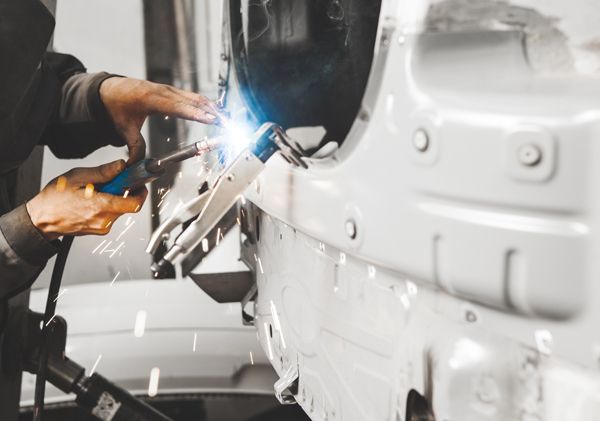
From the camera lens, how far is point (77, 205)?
5.15ft

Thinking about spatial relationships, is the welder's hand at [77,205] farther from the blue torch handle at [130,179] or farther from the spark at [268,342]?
the spark at [268,342]

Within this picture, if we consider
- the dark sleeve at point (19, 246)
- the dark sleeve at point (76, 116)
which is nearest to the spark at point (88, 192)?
the dark sleeve at point (19, 246)

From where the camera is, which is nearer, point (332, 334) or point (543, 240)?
point (543, 240)

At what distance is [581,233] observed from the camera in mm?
700

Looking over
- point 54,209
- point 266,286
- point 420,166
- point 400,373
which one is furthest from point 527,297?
point 54,209

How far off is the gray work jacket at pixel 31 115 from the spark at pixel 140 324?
0.96 metres

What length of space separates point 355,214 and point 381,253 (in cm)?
9

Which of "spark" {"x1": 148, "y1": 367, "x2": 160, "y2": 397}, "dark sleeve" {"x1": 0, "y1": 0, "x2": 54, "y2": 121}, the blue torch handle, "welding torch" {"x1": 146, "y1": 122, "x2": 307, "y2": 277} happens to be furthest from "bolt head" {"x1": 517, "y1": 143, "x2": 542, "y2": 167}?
"spark" {"x1": 148, "y1": 367, "x2": 160, "y2": 397}

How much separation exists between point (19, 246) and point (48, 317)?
38 centimetres

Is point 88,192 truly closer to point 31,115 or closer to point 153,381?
point 31,115

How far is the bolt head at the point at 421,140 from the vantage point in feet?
2.79

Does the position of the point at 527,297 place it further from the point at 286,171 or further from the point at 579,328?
the point at 286,171

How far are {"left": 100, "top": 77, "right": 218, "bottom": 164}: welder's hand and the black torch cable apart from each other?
0.33 m

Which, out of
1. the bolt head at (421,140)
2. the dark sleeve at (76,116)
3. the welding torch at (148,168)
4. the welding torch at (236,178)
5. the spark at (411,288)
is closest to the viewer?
the bolt head at (421,140)
